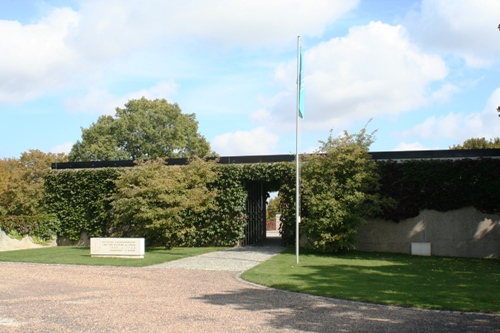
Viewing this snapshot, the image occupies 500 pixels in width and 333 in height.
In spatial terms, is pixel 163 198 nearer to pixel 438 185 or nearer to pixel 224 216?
pixel 224 216

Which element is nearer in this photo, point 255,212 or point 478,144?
point 255,212

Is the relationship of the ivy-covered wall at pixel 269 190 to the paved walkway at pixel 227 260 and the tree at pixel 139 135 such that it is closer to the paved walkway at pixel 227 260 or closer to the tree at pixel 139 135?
the paved walkway at pixel 227 260

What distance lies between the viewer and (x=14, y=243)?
22719 millimetres

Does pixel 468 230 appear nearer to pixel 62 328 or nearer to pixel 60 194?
pixel 62 328

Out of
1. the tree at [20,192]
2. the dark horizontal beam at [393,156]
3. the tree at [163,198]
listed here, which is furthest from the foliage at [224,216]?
the tree at [20,192]

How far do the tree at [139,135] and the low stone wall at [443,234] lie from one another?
27.1m

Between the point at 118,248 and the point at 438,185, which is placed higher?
the point at 438,185

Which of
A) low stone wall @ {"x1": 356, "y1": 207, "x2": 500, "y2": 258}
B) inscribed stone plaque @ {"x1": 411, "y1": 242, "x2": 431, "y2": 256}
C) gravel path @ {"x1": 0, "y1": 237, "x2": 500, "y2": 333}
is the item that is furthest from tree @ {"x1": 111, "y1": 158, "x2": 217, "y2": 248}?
inscribed stone plaque @ {"x1": 411, "y1": 242, "x2": 431, "y2": 256}

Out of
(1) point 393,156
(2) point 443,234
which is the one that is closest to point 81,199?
(1) point 393,156

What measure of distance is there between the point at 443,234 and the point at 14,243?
18.7 meters

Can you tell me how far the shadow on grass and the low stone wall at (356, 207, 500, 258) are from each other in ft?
36.9

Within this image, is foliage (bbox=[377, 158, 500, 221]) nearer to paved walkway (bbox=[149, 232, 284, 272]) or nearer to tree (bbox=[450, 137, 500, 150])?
paved walkway (bbox=[149, 232, 284, 272])

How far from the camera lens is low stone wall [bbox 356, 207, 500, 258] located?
1889cm

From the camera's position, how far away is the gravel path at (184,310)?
283 inches
